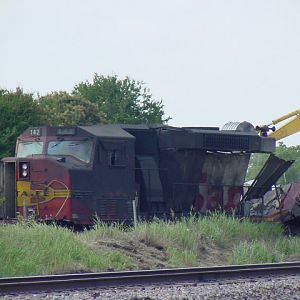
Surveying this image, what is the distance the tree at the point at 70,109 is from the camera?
4312cm

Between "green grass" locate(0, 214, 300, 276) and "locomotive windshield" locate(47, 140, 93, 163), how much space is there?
2222 mm

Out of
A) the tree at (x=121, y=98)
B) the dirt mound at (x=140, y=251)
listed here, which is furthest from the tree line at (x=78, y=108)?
the dirt mound at (x=140, y=251)

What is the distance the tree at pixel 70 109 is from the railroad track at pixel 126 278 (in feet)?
86.3

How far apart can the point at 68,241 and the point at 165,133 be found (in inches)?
312

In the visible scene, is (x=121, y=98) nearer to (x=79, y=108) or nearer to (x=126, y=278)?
(x=79, y=108)

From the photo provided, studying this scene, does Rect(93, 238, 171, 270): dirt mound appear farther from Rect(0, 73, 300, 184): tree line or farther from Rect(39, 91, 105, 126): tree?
Rect(39, 91, 105, 126): tree

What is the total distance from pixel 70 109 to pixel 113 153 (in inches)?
838

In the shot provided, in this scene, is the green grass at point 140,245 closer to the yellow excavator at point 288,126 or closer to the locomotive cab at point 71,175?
the locomotive cab at point 71,175

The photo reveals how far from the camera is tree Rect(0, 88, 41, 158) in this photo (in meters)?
34.7

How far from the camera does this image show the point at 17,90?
37344 mm

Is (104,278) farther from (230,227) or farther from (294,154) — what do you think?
(294,154)

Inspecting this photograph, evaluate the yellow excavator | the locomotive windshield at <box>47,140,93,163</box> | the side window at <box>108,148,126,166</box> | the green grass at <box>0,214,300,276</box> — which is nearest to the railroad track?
the green grass at <box>0,214,300,276</box>

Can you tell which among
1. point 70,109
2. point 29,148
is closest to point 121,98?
point 70,109


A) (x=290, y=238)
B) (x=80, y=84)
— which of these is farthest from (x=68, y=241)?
(x=80, y=84)
